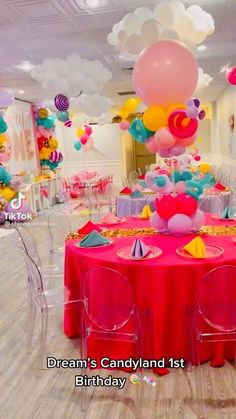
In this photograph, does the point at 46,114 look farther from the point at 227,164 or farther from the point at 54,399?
the point at 54,399

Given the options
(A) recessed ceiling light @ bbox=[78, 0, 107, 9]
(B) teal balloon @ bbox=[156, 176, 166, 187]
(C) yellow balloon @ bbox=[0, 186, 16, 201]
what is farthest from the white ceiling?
(C) yellow balloon @ bbox=[0, 186, 16, 201]

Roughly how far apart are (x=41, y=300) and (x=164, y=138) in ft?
4.49

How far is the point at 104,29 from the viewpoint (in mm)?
4203

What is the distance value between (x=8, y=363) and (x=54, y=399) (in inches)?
21.2

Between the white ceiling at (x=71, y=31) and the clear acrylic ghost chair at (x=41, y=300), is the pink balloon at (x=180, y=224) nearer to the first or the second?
the clear acrylic ghost chair at (x=41, y=300)

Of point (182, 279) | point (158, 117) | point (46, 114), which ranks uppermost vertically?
point (46, 114)

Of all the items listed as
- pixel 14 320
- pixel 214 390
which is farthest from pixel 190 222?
pixel 14 320

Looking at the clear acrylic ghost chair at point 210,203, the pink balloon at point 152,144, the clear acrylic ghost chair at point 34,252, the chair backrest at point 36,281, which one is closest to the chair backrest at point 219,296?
the chair backrest at point 36,281

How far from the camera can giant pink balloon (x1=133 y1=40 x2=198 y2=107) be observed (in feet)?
8.45

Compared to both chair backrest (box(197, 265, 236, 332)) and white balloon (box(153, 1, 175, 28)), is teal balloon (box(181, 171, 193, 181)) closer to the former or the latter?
white balloon (box(153, 1, 175, 28))

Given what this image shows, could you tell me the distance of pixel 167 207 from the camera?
8.95 feet

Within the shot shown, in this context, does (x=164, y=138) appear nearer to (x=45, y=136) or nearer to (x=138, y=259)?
(x=138, y=259)

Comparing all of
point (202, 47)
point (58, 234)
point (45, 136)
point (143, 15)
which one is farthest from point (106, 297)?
point (45, 136)

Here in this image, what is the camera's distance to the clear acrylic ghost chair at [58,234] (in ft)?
12.5
